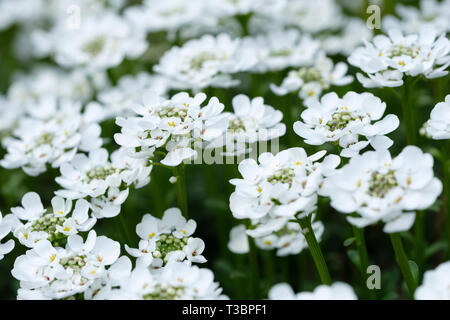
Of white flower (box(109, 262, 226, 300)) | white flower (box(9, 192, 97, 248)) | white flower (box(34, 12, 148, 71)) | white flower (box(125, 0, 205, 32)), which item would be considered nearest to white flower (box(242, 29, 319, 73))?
white flower (box(125, 0, 205, 32))

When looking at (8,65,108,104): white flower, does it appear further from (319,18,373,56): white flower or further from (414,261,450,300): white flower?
(414,261,450,300): white flower

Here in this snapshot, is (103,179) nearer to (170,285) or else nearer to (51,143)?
(51,143)

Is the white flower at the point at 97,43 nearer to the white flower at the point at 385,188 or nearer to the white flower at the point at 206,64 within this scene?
the white flower at the point at 206,64

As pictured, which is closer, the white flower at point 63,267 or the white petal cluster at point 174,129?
the white flower at point 63,267

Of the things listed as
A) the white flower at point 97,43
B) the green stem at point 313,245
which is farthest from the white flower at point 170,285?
the white flower at point 97,43

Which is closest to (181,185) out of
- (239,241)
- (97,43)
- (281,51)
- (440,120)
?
(239,241)

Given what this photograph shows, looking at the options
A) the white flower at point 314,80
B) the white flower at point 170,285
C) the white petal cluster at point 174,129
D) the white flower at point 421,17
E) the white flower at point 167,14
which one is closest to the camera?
the white flower at point 170,285

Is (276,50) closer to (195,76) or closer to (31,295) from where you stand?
(195,76)
